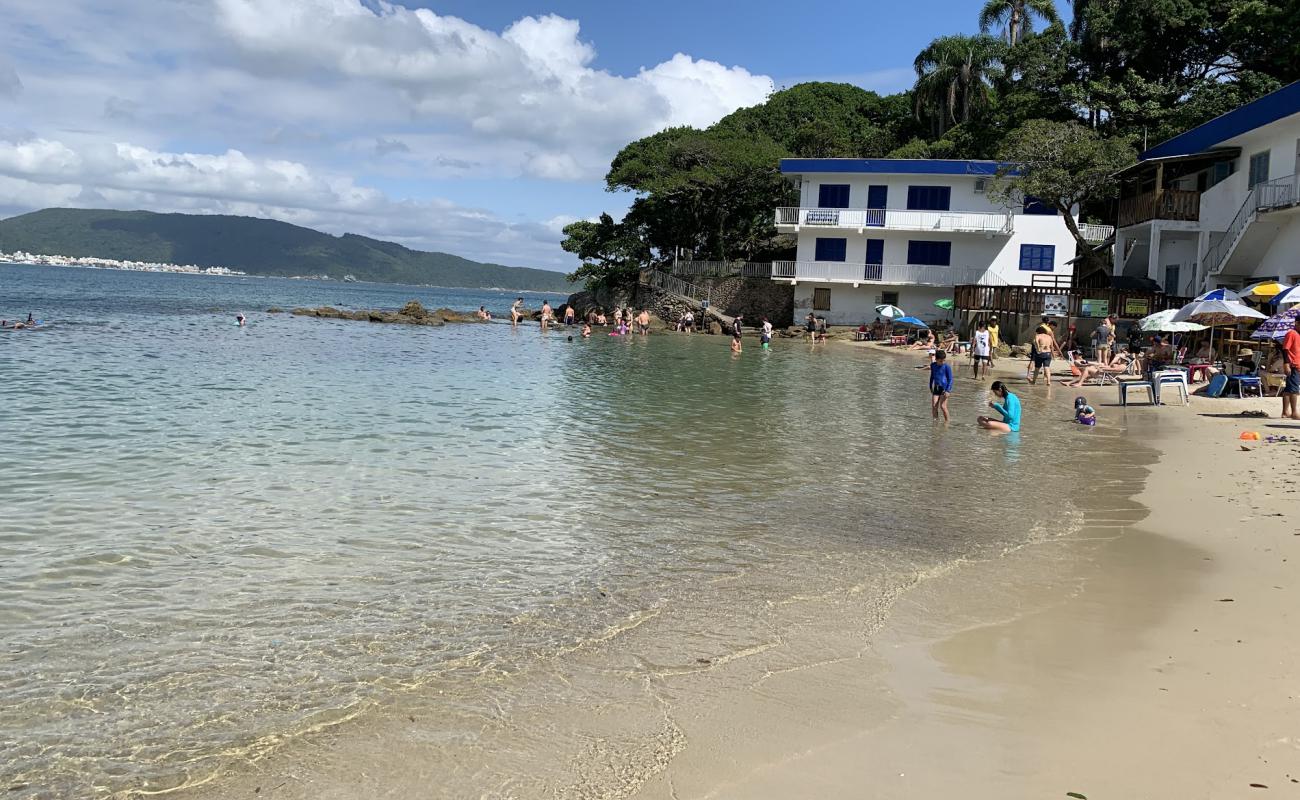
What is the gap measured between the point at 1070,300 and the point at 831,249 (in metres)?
16.4

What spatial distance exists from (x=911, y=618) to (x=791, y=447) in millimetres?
7728

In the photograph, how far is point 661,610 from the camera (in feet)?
21.2

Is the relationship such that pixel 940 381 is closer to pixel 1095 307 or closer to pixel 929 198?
pixel 1095 307

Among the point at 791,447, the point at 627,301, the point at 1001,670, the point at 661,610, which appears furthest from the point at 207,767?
the point at 627,301

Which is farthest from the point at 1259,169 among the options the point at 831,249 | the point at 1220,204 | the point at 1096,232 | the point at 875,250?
the point at 831,249

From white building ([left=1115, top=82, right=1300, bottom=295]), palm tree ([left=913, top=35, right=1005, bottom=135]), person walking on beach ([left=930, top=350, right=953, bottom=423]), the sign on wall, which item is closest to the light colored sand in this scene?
person walking on beach ([left=930, top=350, right=953, bottom=423])

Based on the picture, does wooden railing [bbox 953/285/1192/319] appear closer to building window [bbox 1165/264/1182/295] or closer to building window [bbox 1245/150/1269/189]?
building window [bbox 1165/264/1182/295]

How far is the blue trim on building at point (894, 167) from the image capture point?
4328 centimetres

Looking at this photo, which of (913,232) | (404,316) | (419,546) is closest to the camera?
(419,546)

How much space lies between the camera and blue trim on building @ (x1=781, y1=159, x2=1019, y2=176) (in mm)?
43281

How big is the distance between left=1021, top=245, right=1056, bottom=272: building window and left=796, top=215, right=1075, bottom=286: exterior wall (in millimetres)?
193

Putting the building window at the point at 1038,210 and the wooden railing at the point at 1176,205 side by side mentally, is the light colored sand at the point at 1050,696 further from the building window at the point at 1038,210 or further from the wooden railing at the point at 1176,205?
the building window at the point at 1038,210

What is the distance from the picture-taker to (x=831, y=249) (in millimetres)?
46156

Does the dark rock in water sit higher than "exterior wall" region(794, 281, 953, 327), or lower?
lower
